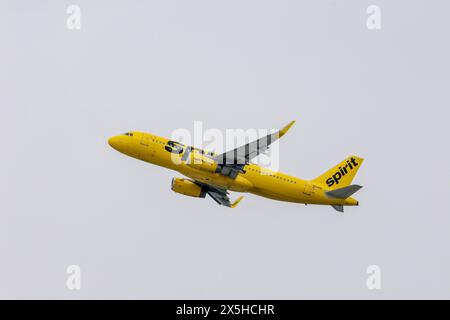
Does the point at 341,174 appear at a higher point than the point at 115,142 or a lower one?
lower

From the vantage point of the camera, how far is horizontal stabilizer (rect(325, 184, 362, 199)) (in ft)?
251

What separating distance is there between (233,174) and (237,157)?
6.77ft

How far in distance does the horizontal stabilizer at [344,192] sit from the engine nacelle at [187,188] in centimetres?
1365

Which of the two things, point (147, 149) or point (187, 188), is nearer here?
point (147, 149)

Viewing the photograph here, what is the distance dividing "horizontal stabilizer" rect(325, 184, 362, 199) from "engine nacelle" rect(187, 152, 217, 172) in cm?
1281

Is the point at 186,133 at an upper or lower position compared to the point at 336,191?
upper

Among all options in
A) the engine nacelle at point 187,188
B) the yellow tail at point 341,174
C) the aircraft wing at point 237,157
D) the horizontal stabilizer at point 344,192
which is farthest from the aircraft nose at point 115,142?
the horizontal stabilizer at point 344,192

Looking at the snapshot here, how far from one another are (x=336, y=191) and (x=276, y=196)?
6182 mm

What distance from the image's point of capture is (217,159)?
75.3 m

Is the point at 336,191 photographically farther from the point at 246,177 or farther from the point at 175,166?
the point at 175,166

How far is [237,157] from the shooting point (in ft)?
245

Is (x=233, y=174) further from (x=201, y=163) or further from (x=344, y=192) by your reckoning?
(x=344, y=192)

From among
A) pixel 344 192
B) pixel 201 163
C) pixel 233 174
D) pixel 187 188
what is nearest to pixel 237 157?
pixel 233 174
